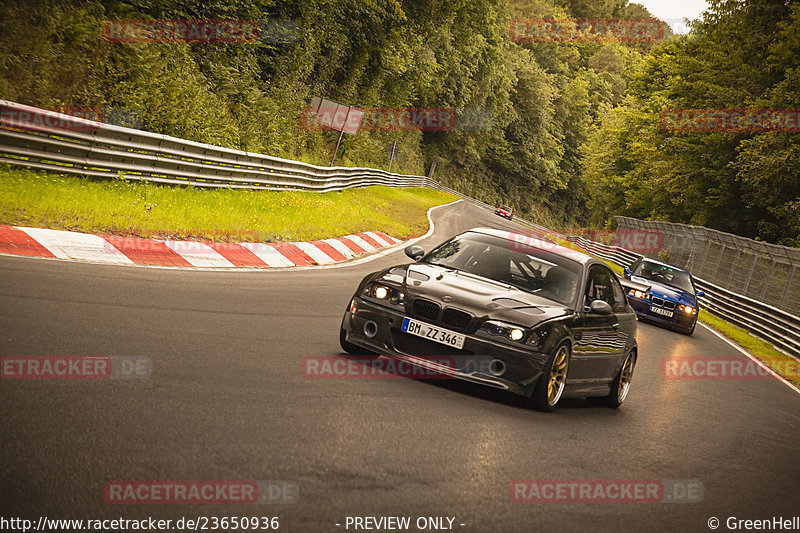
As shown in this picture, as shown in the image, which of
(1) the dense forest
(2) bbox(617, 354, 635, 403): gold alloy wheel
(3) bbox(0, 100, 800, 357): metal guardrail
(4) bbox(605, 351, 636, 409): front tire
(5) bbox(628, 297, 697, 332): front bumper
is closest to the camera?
(4) bbox(605, 351, 636, 409): front tire

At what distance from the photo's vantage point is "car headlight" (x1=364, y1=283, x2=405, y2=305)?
7112 millimetres

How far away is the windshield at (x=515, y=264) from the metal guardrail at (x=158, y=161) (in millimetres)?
6643

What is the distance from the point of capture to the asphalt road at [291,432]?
3.94 metres

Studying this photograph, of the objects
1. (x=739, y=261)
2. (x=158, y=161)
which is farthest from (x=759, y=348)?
(x=158, y=161)

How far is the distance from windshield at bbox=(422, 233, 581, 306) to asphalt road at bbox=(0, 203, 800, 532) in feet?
3.68

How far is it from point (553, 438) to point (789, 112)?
34205 millimetres

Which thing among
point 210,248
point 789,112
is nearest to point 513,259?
point 210,248

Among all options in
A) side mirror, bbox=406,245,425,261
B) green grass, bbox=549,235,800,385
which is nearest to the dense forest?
side mirror, bbox=406,245,425,261

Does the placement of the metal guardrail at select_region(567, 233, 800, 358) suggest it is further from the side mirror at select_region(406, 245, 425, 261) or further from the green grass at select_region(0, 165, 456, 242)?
the side mirror at select_region(406, 245, 425, 261)

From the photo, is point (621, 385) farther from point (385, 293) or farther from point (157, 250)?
point (157, 250)

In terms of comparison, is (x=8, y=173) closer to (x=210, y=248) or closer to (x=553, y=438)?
(x=210, y=248)

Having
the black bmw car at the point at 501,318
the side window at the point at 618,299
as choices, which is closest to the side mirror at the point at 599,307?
the black bmw car at the point at 501,318

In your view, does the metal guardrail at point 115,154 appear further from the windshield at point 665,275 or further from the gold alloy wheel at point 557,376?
the windshield at point 665,275

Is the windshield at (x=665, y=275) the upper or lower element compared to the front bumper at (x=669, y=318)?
upper
